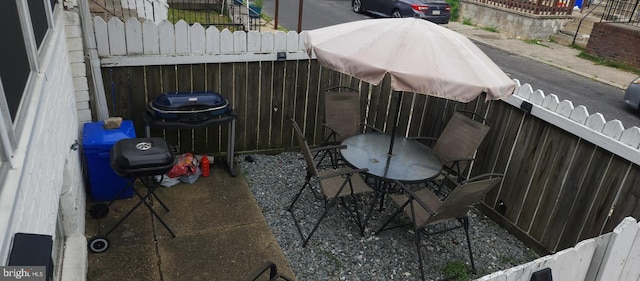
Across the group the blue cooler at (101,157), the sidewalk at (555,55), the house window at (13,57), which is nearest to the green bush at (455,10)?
the sidewalk at (555,55)

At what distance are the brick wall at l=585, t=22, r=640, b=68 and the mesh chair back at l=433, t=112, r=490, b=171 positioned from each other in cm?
1157

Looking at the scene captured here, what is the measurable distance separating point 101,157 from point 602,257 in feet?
14.4

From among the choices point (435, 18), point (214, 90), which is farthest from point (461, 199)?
point (435, 18)

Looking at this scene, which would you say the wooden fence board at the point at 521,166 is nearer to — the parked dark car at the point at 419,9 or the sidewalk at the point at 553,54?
the sidewalk at the point at 553,54

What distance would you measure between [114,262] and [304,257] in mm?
1736

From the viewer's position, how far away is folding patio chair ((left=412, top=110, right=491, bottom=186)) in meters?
5.06

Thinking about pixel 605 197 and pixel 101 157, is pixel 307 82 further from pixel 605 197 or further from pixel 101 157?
pixel 605 197

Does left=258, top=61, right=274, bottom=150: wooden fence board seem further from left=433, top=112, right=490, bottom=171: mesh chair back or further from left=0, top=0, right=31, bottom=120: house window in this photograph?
left=0, top=0, right=31, bottom=120: house window

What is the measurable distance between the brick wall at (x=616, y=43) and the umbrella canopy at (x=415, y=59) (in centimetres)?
1235

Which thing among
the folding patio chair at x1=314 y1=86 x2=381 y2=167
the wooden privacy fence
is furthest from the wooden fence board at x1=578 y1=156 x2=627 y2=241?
the folding patio chair at x1=314 y1=86 x2=381 y2=167

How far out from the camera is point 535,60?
551 inches

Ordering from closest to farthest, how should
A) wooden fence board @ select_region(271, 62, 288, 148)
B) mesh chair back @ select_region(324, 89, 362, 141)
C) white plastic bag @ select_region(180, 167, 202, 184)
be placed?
white plastic bag @ select_region(180, 167, 202, 184), mesh chair back @ select_region(324, 89, 362, 141), wooden fence board @ select_region(271, 62, 288, 148)

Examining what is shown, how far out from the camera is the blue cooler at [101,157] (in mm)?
4512

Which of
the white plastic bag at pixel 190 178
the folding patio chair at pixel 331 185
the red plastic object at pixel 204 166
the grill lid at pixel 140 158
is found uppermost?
the grill lid at pixel 140 158
